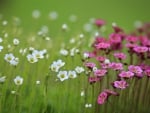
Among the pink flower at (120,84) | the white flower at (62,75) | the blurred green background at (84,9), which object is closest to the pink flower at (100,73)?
the pink flower at (120,84)

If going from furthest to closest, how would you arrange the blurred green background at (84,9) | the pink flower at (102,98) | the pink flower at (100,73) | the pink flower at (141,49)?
the blurred green background at (84,9) < the pink flower at (141,49) < the pink flower at (100,73) < the pink flower at (102,98)

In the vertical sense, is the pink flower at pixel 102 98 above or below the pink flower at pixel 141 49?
below

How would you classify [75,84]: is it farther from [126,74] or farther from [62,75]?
[126,74]

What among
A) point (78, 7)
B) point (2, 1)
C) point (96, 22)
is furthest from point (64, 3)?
point (96, 22)

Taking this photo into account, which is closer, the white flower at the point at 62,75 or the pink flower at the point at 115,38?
the white flower at the point at 62,75

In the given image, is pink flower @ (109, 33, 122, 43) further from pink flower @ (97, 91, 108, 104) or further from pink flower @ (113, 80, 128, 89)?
pink flower @ (97, 91, 108, 104)

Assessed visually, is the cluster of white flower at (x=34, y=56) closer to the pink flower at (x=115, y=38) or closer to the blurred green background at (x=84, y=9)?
the pink flower at (x=115, y=38)

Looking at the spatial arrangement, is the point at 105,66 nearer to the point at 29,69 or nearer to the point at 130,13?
the point at 29,69

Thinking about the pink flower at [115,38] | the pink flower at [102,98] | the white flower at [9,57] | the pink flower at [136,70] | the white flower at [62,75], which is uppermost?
the pink flower at [115,38]

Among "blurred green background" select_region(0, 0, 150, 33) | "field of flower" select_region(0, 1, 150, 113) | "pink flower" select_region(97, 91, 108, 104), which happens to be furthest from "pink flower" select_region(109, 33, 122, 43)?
"blurred green background" select_region(0, 0, 150, 33)

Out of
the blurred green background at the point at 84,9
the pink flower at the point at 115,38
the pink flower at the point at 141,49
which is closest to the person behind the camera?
the pink flower at the point at 141,49
